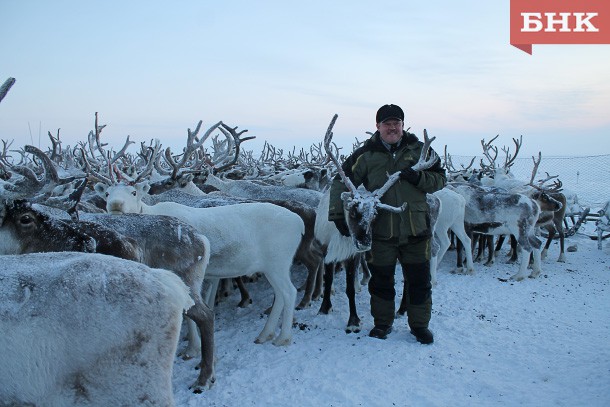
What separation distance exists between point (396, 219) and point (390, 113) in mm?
1058

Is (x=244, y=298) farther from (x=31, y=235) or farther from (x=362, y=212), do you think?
(x=31, y=235)

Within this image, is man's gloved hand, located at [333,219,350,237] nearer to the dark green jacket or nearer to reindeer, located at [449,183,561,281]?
the dark green jacket

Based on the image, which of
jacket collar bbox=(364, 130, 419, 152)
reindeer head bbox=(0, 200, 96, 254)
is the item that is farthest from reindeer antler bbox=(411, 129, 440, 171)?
reindeer head bbox=(0, 200, 96, 254)

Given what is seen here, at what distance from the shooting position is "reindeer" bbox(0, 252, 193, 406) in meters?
2.24

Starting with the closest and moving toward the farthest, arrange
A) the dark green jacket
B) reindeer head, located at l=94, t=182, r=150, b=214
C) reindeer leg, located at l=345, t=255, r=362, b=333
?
the dark green jacket → reindeer head, located at l=94, t=182, r=150, b=214 → reindeer leg, located at l=345, t=255, r=362, b=333

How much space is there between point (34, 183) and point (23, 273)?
128 centimetres

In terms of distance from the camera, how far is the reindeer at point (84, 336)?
7.35ft

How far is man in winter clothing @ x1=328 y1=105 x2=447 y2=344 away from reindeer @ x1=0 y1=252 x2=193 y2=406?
2.88m

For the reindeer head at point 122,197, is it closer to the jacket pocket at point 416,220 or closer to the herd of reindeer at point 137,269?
the herd of reindeer at point 137,269

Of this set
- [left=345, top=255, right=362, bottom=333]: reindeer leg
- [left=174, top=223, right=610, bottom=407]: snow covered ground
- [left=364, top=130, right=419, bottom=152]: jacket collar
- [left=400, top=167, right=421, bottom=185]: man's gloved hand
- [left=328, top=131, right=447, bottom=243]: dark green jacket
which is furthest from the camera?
[left=345, top=255, right=362, bottom=333]: reindeer leg

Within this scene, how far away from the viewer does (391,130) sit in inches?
193

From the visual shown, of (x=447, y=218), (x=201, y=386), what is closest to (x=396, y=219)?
(x=201, y=386)

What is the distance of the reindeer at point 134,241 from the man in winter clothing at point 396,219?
165cm

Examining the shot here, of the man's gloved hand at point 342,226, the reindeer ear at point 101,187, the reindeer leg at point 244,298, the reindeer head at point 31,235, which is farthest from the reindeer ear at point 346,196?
the reindeer ear at point 101,187
